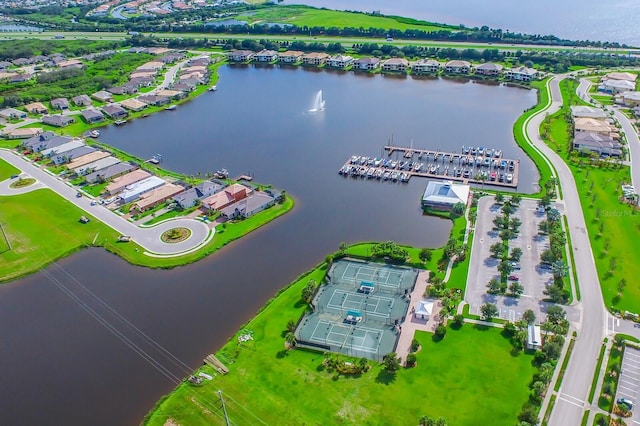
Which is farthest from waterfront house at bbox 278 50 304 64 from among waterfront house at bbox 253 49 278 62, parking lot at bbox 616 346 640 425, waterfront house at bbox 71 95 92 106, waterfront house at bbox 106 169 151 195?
parking lot at bbox 616 346 640 425


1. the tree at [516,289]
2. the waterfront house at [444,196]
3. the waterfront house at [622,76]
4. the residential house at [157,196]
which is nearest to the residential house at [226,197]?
the residential house at [157,196]

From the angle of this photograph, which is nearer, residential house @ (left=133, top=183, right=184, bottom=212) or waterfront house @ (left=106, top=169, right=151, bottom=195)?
residential house @ (left=133, top=183, right=184, bottom=212)

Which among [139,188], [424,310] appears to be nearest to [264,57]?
[139,188]

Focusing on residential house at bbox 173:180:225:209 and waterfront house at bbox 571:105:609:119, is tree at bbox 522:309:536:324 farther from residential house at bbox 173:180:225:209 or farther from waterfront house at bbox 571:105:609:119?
waterfront house at bbox 571:105:609:119

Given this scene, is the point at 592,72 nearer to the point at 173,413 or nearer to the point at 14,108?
→ the point at 173,413

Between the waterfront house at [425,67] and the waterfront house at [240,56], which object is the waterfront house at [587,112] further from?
the waterfront house at [240,56]

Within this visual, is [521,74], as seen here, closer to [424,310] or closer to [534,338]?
[424,310]
